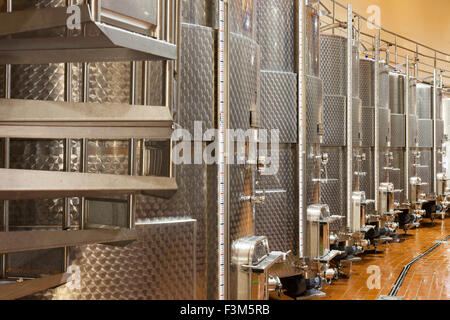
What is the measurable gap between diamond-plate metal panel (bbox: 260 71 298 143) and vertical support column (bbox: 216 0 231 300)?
1610 millimetres

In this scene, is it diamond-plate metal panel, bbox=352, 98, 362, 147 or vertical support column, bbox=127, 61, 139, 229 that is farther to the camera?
diamond-plate metal panel, bbox=352, 98, 362, 147

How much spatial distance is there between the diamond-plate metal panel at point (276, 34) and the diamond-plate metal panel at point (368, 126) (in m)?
3.40

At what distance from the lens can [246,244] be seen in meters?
3.62

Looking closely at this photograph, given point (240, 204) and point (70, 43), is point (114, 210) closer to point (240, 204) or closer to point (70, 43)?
point (70, 43)

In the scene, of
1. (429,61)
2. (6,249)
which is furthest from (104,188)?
(429,61)

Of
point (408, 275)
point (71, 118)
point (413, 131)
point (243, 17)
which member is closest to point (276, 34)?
point (243, 17)

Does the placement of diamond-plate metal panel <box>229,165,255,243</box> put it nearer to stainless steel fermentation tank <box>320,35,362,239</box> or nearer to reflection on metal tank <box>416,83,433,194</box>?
stainless steel fermentation tank <box>320,35,362,239</box>

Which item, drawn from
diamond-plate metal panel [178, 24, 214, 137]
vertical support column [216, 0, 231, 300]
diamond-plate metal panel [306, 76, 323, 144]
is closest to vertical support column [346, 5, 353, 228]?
diamond-plate metal panel [306, 76, 323, 144]

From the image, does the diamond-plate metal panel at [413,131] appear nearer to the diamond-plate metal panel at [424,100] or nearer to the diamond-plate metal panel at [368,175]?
the diamond-plate metal panel at [424,100]

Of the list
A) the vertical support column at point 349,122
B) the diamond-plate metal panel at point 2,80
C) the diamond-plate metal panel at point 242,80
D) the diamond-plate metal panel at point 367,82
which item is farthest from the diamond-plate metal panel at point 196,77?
the diamond-plate metal panel at point 367,82

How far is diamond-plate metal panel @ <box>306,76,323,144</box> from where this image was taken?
18.1 ft

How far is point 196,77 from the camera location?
338cm

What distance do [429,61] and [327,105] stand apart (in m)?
8.39

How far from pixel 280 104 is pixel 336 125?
1.98m
